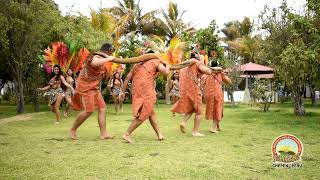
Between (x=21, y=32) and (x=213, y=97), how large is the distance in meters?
9.58

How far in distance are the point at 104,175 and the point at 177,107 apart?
4.22 m

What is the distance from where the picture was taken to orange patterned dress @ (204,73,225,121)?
9.38m

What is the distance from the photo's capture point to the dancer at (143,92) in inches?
297

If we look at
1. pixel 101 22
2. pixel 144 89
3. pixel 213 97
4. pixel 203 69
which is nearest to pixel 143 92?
pixel 144 89

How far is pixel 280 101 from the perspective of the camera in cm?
2580

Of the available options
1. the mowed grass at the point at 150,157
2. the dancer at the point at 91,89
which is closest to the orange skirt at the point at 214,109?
the mowed grass at the point at 150,157

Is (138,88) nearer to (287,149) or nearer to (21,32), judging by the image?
(287,149)

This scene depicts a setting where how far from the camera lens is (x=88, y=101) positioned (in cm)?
789

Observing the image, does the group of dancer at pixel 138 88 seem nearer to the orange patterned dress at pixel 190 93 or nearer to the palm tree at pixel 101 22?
the orange patterned dress at pixel 190 93

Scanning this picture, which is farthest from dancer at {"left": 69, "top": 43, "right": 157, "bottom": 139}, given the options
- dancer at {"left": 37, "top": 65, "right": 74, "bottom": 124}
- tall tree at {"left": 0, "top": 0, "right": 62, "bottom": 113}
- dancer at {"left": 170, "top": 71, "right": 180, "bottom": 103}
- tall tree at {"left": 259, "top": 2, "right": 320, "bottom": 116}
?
dancer at {"left": 170, "top": 71, "right": 180, "bottom": 103}

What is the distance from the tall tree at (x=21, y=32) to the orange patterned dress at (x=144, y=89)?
9.09m

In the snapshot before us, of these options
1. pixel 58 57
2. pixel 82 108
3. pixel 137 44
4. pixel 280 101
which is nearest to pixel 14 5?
pixel 58 57

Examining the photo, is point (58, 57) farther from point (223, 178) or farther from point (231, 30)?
point (231, 30)

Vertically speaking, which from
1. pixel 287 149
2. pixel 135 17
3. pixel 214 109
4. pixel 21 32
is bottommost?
pixel 287 149
